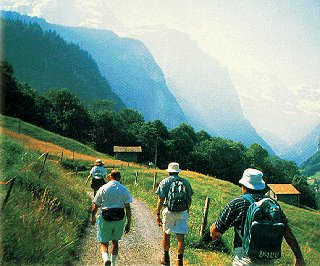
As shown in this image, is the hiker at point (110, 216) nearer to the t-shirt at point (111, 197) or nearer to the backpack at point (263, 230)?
the t-shirt at point (111, 197)

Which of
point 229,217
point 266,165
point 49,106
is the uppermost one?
point 229,217

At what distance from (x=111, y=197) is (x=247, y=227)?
3.67 meters

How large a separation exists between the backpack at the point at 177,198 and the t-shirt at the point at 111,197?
1.11 metres

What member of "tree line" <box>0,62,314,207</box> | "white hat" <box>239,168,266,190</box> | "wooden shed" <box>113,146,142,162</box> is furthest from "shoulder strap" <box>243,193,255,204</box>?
"tree line" <box>0,62,314,207</box>

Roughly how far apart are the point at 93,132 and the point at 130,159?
1985cm

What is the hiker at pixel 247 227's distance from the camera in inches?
168

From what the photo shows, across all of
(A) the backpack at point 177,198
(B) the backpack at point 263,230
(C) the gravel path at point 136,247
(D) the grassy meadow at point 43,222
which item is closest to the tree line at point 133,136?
(C) the gravel path at point 136,247

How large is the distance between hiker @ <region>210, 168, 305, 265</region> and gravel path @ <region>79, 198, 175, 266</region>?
4.66 metres

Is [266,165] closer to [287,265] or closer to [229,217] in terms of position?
[287,265]

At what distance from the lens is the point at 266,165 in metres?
109

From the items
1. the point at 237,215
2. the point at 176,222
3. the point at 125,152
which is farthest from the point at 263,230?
the point at 125,152

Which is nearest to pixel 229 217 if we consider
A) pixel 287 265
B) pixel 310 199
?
pixel 287 265

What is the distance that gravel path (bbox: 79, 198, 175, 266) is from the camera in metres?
8.55

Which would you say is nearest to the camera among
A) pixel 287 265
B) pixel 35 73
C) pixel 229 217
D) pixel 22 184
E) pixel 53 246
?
pixel 229 217
